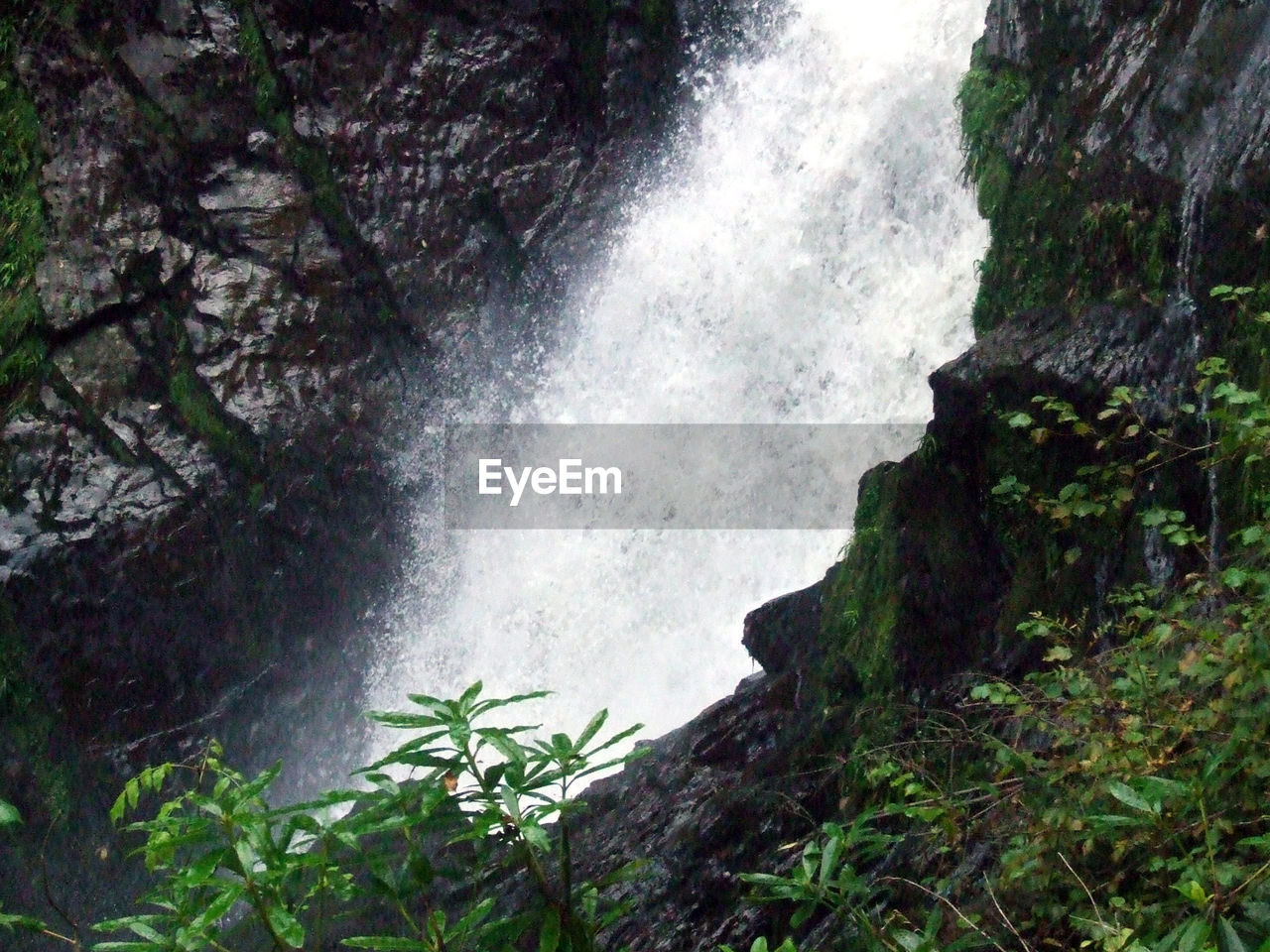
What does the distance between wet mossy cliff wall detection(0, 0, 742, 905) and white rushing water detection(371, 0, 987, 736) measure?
0.67 metres

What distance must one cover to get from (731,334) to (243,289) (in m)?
4.01

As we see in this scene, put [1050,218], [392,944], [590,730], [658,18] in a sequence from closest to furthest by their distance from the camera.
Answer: [392,944], [590,730], [1050,218], [658,18]

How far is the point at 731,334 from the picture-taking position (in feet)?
30.9

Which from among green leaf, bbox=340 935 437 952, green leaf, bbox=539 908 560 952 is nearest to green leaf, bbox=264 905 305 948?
green leaf, bbox=340 935 437 952

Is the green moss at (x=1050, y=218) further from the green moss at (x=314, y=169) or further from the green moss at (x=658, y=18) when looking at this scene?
the green moss at (x=314, y=169)

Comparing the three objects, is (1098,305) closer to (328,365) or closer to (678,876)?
(678,876)

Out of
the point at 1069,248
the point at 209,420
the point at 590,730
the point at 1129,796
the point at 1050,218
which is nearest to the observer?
the point at 590,730

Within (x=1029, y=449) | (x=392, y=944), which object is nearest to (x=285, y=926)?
(x=392, y=944)

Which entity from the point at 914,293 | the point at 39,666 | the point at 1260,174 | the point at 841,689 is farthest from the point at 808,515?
the point at 39,666

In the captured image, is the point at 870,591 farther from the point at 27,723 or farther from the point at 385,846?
the point at 27,723

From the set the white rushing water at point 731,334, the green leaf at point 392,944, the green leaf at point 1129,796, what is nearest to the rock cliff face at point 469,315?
the white rushing water at point 731,334

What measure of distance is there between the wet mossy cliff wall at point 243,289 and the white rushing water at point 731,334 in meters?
0.67

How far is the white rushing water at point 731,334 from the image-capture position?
334 inches

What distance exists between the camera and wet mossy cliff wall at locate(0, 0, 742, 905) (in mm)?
8469
